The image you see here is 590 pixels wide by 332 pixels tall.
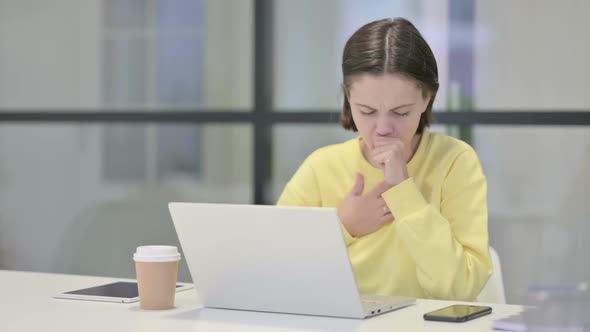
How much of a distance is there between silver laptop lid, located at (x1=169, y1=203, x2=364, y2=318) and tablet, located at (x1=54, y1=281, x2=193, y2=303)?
0.18 metres

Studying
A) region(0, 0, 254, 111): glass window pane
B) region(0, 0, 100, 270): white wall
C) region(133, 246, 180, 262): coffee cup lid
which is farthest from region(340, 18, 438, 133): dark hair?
region(0, 0, 100, 270): white wall

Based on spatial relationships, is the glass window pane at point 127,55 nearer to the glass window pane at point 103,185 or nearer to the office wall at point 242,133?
the office wall at point 242,133

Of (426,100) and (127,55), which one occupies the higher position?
(127,55)

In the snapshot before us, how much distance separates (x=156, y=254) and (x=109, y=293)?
217mm

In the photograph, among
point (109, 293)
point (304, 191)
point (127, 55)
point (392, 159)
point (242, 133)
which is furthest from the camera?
point (127, 55)

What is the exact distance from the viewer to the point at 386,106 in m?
1.90

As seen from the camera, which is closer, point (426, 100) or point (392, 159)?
point (392, 159)

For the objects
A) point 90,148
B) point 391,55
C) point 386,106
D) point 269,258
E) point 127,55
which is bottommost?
point 269,258

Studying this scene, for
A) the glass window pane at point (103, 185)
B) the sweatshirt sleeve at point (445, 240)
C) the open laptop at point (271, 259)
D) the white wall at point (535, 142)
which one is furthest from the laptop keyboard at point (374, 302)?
the glass window pane at point (103, 185)

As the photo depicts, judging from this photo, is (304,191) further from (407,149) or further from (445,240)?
(445,240)

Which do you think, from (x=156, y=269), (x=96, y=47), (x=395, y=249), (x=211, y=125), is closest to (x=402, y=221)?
(x=395, y=249)

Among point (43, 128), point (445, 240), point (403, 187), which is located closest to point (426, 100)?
point (403, 187)

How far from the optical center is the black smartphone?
57.9 inches

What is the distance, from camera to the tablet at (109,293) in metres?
1.70
